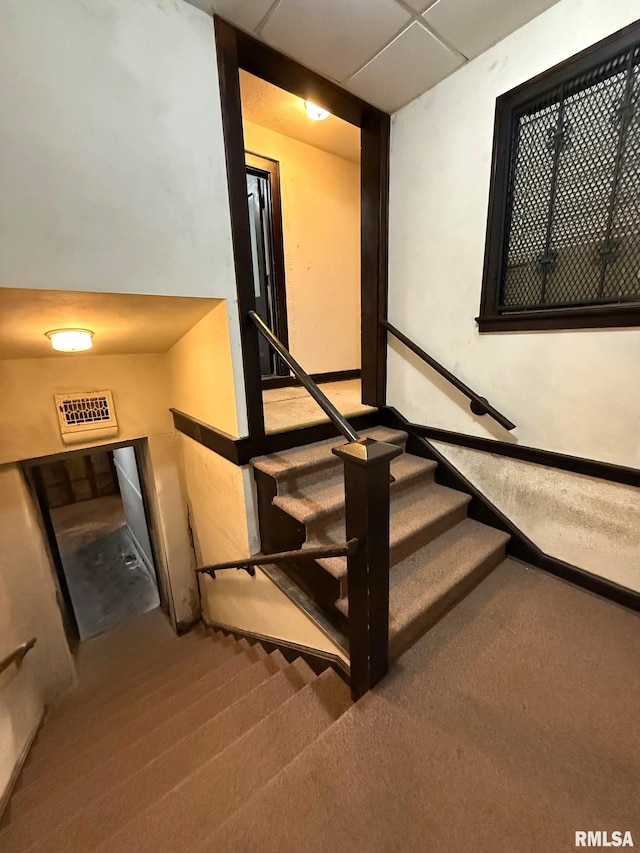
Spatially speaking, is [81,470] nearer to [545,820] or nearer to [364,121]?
[364,121]

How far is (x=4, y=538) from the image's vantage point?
205cm

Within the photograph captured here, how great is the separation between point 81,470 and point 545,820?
282 inches

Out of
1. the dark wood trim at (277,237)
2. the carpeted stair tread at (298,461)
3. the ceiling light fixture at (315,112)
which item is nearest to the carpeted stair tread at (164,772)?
the carpeted stair tread at (298,461)

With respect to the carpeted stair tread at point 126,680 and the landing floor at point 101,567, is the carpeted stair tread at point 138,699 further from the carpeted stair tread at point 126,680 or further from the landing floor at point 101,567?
the landing floor at point 101,567

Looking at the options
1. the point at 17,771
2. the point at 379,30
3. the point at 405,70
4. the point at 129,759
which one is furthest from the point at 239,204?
the point at 17,771

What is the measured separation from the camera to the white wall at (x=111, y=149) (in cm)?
105

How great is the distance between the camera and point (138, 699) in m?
2.16

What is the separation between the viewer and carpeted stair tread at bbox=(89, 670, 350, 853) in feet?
3.07

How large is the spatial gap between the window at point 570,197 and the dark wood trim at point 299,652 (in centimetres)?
184

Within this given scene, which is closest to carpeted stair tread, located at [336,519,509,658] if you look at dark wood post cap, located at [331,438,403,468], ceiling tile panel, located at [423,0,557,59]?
dark wood post cap, located at [331,438,403,468]

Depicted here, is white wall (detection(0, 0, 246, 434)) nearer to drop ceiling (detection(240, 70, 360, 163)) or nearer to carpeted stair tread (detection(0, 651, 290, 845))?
drop ceiling (detection(240, 70, 360, 163))

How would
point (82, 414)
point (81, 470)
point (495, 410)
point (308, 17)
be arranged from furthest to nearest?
1. point (81, 470)
2. point (82, 414)
3. point (495, 410)
4. point (308, 17)

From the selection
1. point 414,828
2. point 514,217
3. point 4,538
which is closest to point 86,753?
point 4,538

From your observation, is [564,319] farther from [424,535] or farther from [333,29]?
[333,29]
